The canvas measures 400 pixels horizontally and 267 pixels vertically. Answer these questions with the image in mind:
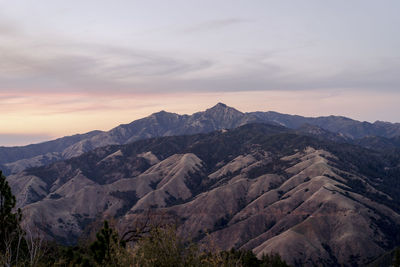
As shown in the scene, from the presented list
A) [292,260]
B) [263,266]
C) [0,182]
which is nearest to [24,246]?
[0,182]

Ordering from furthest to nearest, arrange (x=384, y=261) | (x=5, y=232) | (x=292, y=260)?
(x=292, y=260), (x=384, y=261), (x=5, y=232)

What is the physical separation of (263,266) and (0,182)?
3392 inches

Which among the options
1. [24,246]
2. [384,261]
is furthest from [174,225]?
[384,261]

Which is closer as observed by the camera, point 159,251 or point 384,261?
point 159,251

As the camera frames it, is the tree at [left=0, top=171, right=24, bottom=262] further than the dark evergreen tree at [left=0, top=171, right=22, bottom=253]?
No

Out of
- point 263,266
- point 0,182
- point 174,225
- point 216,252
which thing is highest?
point 0,182

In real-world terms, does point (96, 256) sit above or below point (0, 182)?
below

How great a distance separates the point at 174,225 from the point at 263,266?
301 ft

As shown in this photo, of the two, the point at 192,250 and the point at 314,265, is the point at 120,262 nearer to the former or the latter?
the point at 192,250

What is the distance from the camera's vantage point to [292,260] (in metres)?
199

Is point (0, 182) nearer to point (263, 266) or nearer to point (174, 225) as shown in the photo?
point (174, 225)

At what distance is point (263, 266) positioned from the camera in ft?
358

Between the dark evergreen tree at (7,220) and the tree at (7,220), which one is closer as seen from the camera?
the tree at (7,220)

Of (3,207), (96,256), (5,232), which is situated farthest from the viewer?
(96,256)
